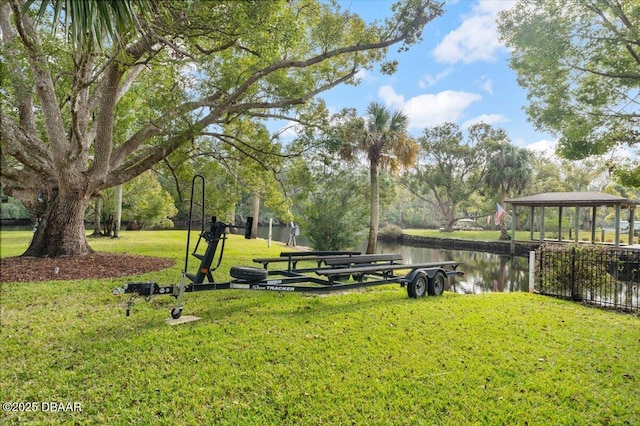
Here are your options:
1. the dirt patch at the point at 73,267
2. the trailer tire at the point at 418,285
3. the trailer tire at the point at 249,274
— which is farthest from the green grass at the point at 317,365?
the dirt patch at the point at 73,267

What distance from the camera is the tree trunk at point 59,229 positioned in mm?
10297

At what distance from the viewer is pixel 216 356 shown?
381cm

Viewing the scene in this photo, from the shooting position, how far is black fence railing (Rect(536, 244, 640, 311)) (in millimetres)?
7598

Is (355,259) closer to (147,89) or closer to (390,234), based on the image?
(147,89)

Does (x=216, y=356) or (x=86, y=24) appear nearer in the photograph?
(x=86, y=24)

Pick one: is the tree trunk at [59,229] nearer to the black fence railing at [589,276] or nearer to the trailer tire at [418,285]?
the trailer tire at [418,285]

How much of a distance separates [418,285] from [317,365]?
411 cm

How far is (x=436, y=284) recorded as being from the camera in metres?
7.58

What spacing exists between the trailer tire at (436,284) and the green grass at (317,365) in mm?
1368

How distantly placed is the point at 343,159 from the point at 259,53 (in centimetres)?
1244

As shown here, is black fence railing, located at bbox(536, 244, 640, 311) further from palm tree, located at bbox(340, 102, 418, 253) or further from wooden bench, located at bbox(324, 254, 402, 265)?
palm tree, located at bbox(340, 102, 418, 253)

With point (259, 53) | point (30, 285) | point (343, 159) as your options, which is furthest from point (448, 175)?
point (30, 285)

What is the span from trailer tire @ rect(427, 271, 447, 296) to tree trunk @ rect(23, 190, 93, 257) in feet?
32.3

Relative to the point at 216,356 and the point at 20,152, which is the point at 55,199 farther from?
the point at 216,356
